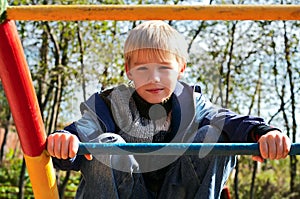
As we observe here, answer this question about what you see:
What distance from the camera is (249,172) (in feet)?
21.7

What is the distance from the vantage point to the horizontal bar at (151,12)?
1274mm

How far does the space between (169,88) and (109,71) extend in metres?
3.62

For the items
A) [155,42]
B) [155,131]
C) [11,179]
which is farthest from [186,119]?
[11,179]

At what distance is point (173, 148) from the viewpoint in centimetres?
129

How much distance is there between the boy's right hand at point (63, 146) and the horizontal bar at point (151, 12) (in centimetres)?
25

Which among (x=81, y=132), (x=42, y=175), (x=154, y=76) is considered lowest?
(x=42, y=175)

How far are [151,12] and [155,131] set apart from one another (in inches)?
14.9

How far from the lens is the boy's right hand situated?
1288 millimetres

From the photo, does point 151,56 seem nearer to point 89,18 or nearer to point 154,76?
point 154,76

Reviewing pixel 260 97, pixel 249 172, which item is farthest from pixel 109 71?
pixel 249 172

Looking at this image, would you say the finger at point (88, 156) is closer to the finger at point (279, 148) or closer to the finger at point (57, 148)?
the finger at point (57, 148)

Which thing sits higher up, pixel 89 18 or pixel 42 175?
pixel 89 18

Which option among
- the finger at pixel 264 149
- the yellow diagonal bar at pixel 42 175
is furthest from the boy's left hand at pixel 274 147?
the yellow diagonal bar at pixel 42 175

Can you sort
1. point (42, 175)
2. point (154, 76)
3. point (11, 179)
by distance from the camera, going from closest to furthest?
point (42, 175) → point (154, 76) → point (11, 179)
